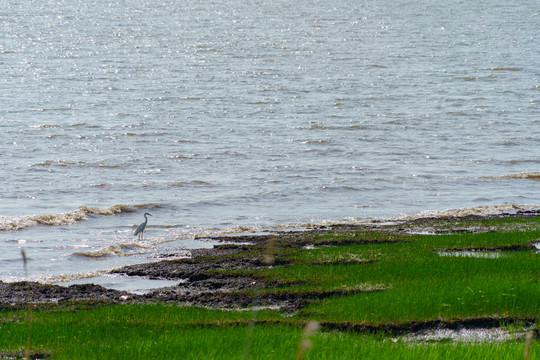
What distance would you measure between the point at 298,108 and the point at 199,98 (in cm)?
640

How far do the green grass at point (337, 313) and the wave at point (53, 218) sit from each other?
6.98 meters

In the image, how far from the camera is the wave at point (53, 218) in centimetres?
1838

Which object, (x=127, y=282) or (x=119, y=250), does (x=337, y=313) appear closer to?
(x=127, y=282)

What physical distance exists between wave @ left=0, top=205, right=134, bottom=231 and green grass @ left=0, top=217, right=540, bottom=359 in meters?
6.98

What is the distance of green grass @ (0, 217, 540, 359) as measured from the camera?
810 centimetres

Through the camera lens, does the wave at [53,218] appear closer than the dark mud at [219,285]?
No

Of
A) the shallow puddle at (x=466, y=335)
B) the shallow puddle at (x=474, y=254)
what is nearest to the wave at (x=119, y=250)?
the shallow puddle at (x=474, y=254)

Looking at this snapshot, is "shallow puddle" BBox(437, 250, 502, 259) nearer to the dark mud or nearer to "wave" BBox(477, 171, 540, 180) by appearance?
the dark mud

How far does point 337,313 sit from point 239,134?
2333 centimetres

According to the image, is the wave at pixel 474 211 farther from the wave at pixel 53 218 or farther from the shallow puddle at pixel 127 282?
the shallow puddle at pixel 127 282

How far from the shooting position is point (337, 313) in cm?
1049

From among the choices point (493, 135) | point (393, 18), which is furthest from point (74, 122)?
point (393, 18)

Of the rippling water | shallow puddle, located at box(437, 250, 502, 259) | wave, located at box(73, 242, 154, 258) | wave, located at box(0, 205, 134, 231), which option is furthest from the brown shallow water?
wave, located at box(0, 205, 134, 231)

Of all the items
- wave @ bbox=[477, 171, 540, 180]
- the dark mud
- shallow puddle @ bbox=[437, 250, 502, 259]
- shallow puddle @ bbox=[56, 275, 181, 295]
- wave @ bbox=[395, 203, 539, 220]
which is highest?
the dark mud
